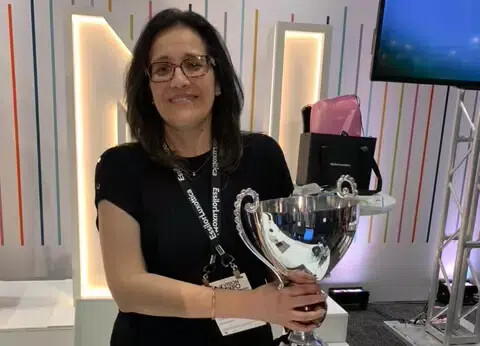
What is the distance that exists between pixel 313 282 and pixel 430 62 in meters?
1.80

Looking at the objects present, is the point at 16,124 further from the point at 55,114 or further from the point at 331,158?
the point at 331,158

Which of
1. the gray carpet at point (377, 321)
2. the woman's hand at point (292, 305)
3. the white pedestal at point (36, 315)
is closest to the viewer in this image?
the woman's hand at point (292, 305)

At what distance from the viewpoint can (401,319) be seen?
121 inches

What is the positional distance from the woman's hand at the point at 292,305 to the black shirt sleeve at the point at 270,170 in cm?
29

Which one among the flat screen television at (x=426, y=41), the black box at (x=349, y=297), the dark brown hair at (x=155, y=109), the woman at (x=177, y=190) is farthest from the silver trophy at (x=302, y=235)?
the black box at (x=349, y=297)

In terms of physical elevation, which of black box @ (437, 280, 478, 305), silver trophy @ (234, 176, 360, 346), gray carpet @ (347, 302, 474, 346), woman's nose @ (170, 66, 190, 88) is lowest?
gray carpet @ (347, 302, 474, 346)

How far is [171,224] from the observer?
3.26ft

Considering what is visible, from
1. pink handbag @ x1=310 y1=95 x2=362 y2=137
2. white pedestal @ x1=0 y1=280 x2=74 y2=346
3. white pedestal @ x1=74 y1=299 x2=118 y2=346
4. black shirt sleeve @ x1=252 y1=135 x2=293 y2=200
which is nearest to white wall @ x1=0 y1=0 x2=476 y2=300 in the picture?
pink handbag @ x1=310 y1=95 x2=362 y2=137

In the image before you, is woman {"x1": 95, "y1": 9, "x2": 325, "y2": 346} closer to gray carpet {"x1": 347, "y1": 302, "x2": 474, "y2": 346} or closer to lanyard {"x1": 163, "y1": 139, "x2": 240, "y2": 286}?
lanyard {"x1": 163, "y1": 139, "x2": 240, "y2": 286}

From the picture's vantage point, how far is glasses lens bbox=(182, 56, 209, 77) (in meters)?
0.98

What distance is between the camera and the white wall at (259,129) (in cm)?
256

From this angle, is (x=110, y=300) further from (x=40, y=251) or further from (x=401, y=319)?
(x=401, y=319)

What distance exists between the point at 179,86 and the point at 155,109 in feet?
0.49

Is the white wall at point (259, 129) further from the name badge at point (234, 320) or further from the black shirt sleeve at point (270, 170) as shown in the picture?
the name badge at point (234, 320)
